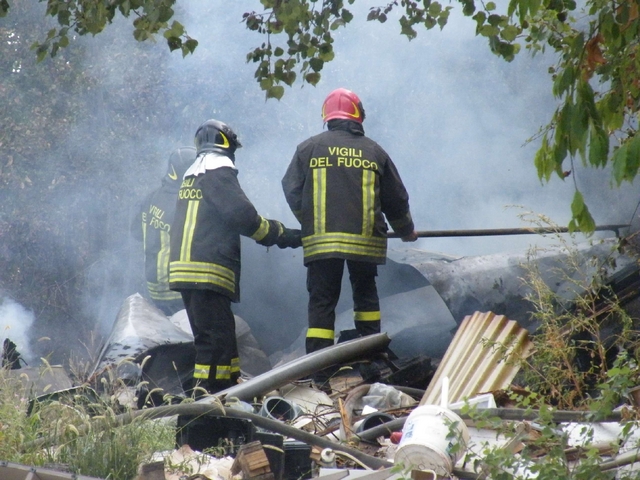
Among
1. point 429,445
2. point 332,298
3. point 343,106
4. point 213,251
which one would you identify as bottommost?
point 429,445

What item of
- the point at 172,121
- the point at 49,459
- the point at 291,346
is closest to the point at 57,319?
the point at 172,121

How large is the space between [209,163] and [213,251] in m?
0.57

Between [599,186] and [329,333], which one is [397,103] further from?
[329,333]

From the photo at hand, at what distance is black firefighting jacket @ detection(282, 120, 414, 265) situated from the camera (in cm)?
546

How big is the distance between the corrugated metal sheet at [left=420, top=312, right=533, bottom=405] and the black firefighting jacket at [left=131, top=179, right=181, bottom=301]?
9.64ft

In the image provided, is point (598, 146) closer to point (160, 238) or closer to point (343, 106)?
point (343, 106)

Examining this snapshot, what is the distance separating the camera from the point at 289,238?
19.1ft

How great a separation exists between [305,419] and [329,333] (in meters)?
1.34

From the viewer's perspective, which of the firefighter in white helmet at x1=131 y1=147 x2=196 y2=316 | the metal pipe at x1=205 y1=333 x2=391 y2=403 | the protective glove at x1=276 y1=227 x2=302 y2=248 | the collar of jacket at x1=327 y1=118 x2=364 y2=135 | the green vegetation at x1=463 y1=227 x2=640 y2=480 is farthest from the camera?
the firefighter in white helmet at x1=131 y1=147 x2=196 y2=316

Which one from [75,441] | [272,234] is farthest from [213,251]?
[75,441]

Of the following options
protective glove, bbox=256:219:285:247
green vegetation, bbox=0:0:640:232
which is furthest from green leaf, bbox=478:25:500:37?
protective glove, bbox=256:219:285:247

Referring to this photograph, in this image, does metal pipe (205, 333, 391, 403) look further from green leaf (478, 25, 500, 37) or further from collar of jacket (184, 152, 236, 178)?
green leaf (478, 25, 500, 37)

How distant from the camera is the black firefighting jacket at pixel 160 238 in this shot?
6.99 meters

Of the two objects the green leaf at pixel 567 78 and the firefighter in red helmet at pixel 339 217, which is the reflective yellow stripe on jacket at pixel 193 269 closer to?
the firefighter in red helmet at pixel 339 217
